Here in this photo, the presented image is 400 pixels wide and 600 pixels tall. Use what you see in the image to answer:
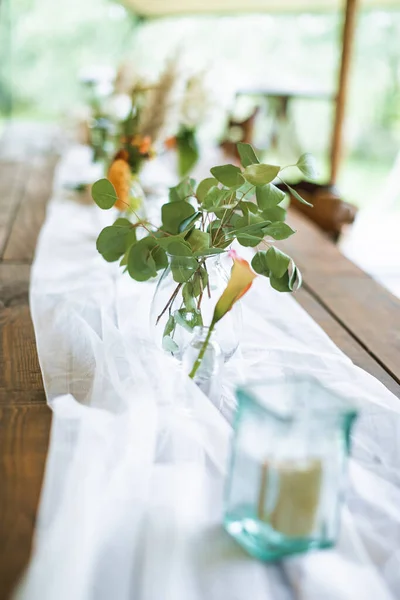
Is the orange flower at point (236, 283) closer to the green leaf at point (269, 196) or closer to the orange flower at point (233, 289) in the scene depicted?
the orange flower at point (233, 289)

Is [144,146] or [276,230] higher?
[276,230]

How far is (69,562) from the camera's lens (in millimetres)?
585

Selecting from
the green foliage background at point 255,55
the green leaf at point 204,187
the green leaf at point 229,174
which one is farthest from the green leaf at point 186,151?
the green foliage background at point 255,55

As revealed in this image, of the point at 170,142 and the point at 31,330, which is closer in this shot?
the point at 31,330

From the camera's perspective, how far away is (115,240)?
38.5 inches

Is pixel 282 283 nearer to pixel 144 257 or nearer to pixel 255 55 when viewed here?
pixel 144 257

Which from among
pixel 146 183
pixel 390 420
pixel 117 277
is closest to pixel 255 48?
pixel 146 183

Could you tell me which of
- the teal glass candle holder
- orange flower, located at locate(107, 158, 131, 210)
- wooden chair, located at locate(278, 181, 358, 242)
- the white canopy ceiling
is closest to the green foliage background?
the white canopy ceiling

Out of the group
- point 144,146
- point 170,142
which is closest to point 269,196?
point 144,146

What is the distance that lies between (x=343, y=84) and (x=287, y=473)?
390cm

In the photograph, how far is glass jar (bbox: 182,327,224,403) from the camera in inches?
34.0

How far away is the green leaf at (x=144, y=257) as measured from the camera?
0.94 metres

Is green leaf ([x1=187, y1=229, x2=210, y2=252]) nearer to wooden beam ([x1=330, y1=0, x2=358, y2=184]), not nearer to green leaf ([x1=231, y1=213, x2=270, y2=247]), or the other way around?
green leaf ([x1=231, y1=213, x2=270, y2=247])

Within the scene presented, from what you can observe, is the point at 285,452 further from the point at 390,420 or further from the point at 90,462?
the point at 390,420
